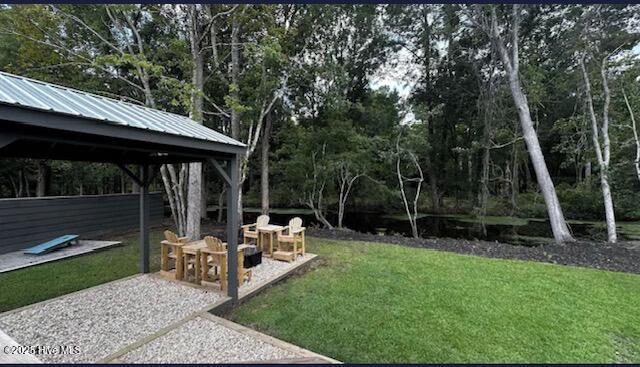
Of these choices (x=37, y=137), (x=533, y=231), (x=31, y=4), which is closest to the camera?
(x=37, y=137)

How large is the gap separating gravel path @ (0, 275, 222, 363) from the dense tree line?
2917mm

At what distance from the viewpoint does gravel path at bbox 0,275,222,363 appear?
9.10 ft

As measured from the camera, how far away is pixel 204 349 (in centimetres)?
266

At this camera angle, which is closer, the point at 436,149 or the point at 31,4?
the point at 31,4

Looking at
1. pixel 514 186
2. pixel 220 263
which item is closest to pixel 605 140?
pixel 514 186

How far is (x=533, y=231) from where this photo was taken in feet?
34.5

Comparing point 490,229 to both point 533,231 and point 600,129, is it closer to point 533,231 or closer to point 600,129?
point 533,231

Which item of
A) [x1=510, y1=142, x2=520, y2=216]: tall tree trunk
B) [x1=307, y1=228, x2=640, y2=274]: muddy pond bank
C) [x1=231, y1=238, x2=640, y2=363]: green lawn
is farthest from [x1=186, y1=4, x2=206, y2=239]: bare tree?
[x1=510, y1=142, x2=520, y2=216]: tall tree trunk

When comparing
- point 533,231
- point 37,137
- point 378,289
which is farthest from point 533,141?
point 37,137

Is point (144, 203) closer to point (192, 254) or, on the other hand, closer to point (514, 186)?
point (192, 254)

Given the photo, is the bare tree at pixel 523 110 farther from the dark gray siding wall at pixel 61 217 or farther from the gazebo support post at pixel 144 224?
the dark gray siding wall at pixel 61 217

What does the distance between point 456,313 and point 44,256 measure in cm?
808

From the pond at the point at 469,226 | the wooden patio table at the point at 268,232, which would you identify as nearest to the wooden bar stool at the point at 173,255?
the wooden patio table at the point at 268,232

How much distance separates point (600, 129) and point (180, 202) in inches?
A: 449
